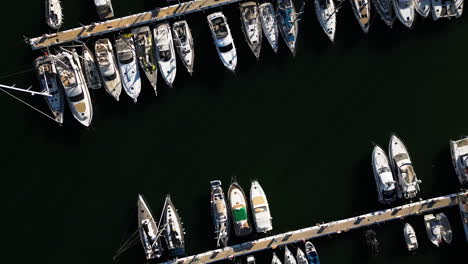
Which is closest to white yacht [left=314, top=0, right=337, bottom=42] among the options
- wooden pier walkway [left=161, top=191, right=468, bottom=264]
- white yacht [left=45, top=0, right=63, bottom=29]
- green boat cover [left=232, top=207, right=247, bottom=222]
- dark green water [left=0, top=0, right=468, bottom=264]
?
dark green water [left=0, top=0, right=468, bottom=264]

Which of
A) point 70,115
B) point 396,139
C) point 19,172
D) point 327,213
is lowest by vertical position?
point 327,213

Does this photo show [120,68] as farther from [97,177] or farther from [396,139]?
[396,139]

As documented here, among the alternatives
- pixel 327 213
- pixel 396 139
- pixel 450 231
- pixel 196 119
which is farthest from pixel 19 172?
pixel 450 231

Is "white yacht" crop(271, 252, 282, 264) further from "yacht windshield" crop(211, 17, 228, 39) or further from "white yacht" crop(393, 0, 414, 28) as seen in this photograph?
"white yacht" crop(393, 0, 414, 28)

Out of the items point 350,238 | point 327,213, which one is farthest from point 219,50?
point 350,238

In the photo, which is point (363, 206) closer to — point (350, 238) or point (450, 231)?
point (350, 238)

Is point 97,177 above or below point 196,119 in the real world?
below
